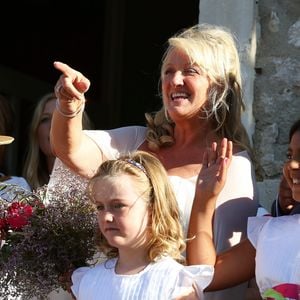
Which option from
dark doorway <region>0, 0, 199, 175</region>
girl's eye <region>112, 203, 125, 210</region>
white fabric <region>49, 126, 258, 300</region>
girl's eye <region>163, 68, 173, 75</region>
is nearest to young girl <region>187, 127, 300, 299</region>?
white fabric <region>49, 126, 258, 300</region>

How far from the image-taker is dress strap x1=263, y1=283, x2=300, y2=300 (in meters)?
2.62

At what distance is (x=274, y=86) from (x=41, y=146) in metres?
1.00

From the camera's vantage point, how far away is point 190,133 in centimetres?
324

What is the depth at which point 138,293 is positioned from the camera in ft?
8.87

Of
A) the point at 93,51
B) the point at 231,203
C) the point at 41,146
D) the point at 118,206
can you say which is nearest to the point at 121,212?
the point at 118,206

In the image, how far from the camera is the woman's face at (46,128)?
4.09m

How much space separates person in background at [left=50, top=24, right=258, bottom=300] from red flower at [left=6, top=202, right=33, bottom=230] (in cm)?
17

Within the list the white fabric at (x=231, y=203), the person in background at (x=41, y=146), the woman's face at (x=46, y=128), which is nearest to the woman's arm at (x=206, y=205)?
the white fabric at (x=231, y=203)

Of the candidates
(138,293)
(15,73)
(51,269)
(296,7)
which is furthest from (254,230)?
(15,73)

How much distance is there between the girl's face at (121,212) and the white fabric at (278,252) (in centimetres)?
33

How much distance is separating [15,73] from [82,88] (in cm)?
367

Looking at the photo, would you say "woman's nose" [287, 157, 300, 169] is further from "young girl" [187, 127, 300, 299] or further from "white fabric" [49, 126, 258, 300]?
"white fabric" [49, 126, 258, 300]

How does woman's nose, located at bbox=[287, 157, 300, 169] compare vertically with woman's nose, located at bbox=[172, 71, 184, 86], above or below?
below

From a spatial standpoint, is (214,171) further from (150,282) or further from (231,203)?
(150,282)
